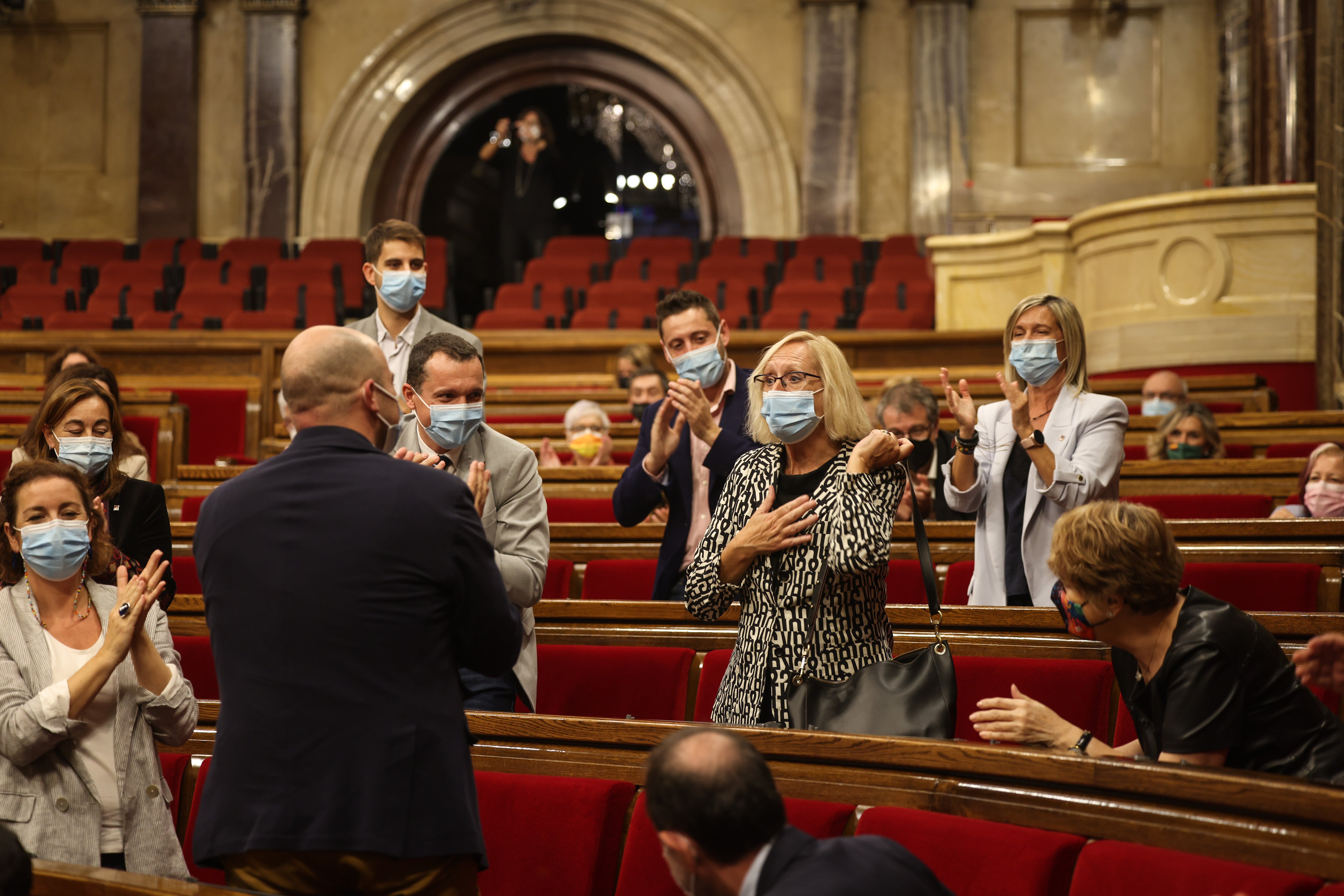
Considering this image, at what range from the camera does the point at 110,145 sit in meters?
10.5

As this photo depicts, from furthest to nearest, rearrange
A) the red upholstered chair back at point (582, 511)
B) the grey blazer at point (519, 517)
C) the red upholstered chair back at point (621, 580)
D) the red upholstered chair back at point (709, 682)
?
Answer: the red upholstered chair back at point (582, 511)
the red upholstered chair back at point (621, 580)
the red upholstered chair back at point (709, 682)
the grey blazer at point (519, 517)

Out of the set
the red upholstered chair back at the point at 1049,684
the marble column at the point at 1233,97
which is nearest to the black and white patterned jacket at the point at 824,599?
the red upholstered chair back at the point at 1049,684

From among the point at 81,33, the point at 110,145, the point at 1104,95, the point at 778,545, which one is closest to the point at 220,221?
the point at 110,145

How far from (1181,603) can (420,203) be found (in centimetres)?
995

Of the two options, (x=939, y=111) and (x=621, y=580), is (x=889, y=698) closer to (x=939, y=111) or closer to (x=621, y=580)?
(x=621, y=580)

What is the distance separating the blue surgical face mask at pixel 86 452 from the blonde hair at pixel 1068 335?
179 cm

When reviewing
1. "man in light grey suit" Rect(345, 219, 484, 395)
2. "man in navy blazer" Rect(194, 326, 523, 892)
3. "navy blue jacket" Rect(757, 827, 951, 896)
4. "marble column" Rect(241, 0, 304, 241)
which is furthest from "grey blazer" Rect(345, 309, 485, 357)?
"marble column" Rect(241, 0, 304, 241)

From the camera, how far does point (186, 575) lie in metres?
3.38

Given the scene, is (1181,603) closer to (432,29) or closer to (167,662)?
(167,662)

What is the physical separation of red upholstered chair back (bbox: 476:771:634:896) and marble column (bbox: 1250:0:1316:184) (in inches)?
239

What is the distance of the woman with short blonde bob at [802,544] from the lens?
1.85 meters

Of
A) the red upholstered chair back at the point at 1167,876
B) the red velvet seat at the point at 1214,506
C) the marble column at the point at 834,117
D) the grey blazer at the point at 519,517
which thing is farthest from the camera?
the marble column at the point at 834,117

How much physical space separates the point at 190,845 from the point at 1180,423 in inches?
120

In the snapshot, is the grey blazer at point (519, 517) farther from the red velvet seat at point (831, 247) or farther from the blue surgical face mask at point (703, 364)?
the red velvet seat at point (831, 247)
